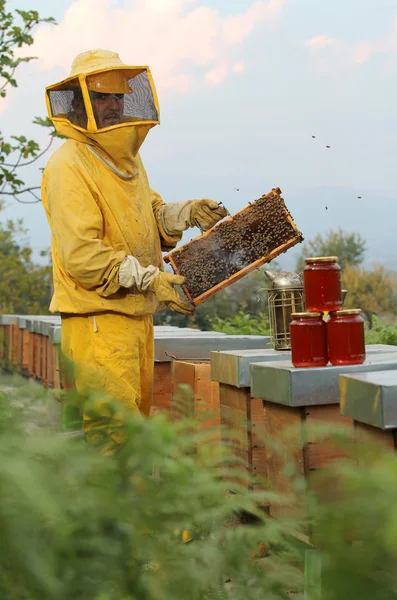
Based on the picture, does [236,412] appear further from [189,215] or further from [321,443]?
[189,215]

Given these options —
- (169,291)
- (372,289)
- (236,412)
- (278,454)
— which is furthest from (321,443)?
(372,289)

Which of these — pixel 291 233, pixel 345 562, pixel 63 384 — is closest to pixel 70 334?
pixel 291 233

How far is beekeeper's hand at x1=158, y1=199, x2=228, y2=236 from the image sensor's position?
3719 mm

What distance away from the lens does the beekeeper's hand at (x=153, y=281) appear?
3.22 m

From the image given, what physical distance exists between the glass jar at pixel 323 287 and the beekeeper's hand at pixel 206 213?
3.81 ft

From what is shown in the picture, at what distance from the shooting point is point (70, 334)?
11.2 feet

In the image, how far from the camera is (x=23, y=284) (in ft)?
45.7

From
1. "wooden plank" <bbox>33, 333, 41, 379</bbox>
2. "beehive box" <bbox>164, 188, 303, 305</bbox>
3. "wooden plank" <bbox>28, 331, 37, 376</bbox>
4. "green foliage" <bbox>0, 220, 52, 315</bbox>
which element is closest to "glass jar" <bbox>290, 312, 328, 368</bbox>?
"beehive box" <bbox>164, 188, 303, 305</bbox>

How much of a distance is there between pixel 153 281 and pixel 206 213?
24.7 inches

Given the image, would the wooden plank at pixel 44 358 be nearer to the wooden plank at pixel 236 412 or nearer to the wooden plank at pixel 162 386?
the wooden plank at pixel 162 386

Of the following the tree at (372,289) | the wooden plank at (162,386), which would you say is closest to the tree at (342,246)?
the tree at (372,289)

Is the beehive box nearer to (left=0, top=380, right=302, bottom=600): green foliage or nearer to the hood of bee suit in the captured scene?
the hood of bee suit

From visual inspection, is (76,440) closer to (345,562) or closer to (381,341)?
(345,562)

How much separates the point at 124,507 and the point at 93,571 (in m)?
0.06
